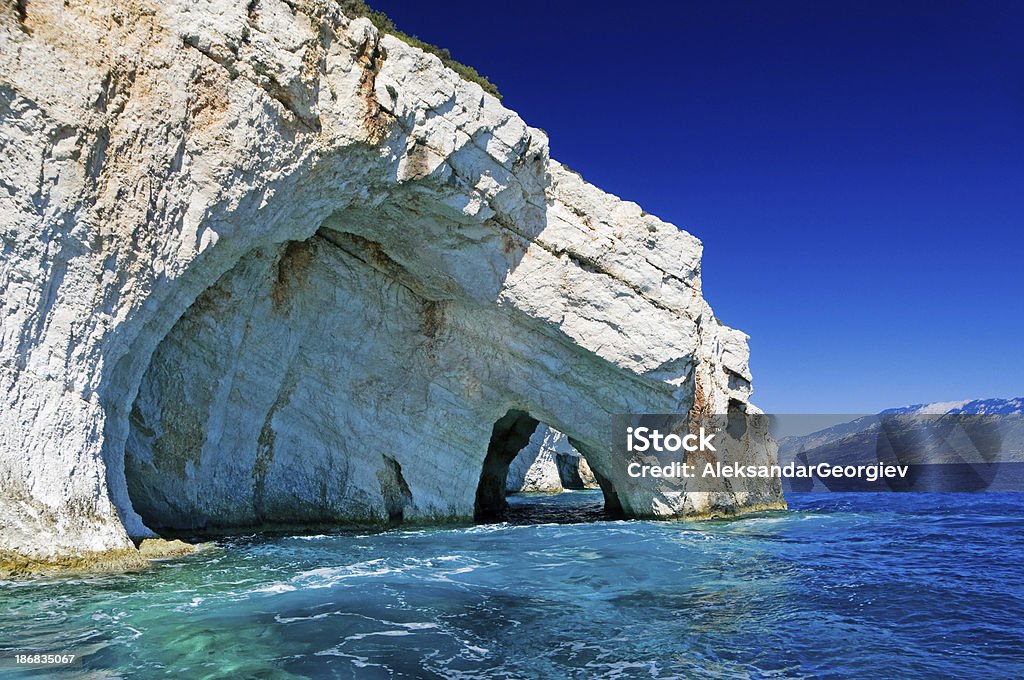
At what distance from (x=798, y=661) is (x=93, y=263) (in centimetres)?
1181

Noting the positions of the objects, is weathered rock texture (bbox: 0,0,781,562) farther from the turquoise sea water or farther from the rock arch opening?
the rock arch opening

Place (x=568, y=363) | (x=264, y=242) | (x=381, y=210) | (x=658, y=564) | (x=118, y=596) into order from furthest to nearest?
1. (x=568, y=363)
2. (x=381, y=210)
3. (x=264, y=242)
4. (x=658, y=564)
5. (x=118, y=596)

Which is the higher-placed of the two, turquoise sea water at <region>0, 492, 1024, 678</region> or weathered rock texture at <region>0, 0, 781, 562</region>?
weathered rock texture at <region>0, 0, 781, 562</region>

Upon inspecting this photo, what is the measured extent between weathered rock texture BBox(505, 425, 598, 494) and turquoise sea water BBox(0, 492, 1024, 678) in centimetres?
2266

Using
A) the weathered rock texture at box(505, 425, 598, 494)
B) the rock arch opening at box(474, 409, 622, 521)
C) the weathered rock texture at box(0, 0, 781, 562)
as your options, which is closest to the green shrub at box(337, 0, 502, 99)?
the weathered rock texture at box(0, 0, 781, 562)

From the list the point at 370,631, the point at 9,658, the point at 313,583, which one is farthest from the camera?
the point at 313,583

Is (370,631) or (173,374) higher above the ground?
(173,374)

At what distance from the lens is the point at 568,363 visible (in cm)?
2019

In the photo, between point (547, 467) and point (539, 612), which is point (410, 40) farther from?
point (547, 467)

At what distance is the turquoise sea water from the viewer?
304 inches

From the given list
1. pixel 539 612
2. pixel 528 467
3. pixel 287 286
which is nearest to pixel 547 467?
pixel 528 467

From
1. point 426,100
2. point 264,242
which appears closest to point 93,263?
Result: point 264,242

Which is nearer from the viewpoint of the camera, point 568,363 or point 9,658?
point 9,658

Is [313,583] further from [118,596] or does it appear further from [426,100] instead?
[426,100]
